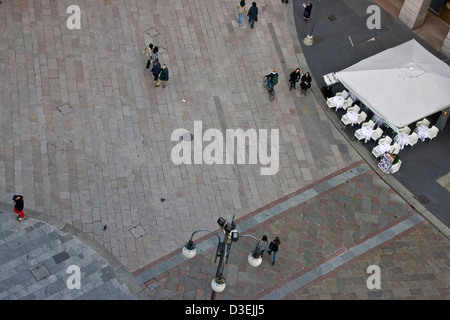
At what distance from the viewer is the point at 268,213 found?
26562 mm

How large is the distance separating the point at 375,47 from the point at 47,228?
17.6 metres

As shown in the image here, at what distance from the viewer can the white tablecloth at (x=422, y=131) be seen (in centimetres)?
2956

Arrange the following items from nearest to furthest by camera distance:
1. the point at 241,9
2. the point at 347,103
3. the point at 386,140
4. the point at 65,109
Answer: the point at 65,109 → the point at 386,140 → the point at 347,103 → the point at 241,9

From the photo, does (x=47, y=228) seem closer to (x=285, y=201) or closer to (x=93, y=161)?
(x=93, y=161)

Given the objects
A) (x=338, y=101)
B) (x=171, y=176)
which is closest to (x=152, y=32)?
(x=171, y=176)

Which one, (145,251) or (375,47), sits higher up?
(375,47)

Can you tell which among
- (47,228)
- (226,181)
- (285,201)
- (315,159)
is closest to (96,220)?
(47,228)

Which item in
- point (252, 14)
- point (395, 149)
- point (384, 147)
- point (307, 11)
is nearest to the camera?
point (384, 147)

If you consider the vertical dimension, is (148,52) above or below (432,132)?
above

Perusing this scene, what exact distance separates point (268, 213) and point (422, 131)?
313 inches

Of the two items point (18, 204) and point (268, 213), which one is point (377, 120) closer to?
point (268, 213)

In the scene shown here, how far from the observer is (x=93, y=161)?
27.1m
